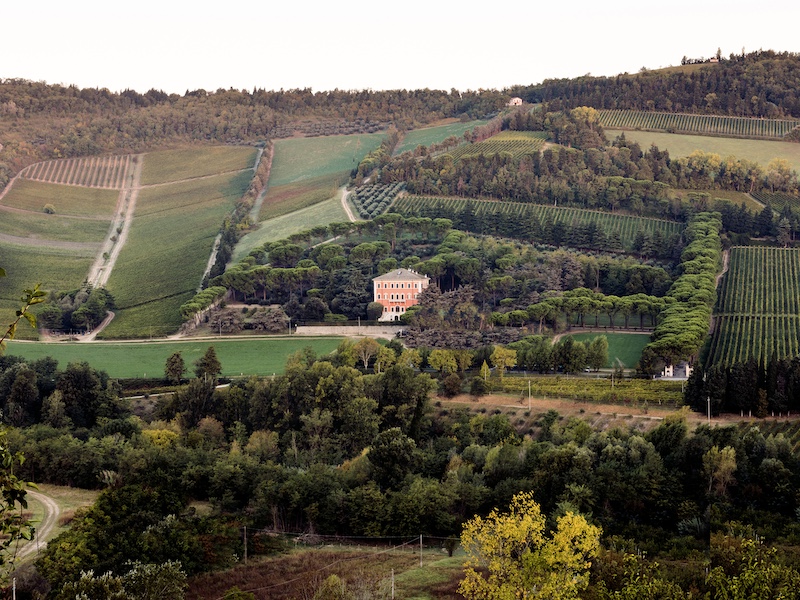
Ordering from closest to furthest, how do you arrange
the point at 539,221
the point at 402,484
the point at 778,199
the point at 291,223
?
1. the point at 402,484
2. the point at 539,221
3. the point at 778,199
4. the point at 291,223

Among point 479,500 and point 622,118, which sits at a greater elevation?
point 622,118

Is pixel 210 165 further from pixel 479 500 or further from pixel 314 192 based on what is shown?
pixel 479 500

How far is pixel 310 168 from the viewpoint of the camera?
132 m

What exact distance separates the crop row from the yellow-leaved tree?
11189cm

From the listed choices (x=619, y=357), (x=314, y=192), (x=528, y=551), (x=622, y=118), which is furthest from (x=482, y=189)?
(x=528, y=551)

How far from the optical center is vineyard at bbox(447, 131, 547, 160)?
114562 millimetres

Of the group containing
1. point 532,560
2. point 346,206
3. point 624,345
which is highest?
point 346,206

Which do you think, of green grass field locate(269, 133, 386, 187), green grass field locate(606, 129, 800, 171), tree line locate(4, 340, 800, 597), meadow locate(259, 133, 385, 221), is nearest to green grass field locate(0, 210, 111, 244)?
meadow locate(259, 133, 385, 221)

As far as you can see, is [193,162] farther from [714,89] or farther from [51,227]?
[714,89]

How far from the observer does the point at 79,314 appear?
268 ft

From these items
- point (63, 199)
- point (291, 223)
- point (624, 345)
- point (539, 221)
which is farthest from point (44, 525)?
point (63, 199)

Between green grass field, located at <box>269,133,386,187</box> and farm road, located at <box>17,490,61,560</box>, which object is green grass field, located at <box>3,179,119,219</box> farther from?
farm road, located at <box>17,490,61,560</box>

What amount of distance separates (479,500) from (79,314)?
50.3m

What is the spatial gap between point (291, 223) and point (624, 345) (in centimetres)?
4323
